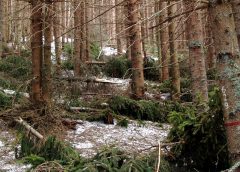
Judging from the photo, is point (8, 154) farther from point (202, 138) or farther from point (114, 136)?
point (202, 138)

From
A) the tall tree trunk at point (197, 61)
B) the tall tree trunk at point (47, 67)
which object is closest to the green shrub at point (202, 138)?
the tall tree trunk at point (197, 61)

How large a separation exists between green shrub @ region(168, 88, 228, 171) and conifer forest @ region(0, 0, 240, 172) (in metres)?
0.01

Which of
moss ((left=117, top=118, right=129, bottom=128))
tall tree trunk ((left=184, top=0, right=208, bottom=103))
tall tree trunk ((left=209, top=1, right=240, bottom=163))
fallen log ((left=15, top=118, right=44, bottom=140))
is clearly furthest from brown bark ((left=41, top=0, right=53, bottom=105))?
tall tree trunk ((left=209, top=1, right=240, bottom=163))

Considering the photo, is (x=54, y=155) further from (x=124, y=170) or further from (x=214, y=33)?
(x=214, y=33)

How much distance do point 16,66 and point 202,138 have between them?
833cm

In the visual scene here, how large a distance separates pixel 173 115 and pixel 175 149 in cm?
42

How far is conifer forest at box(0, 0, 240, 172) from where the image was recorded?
2656mm

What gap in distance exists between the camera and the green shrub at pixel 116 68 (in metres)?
13.3

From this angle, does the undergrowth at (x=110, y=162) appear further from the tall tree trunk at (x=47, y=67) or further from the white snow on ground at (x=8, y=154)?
the tall tree trunk at (x=47, y=67)

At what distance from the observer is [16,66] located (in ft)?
36.0

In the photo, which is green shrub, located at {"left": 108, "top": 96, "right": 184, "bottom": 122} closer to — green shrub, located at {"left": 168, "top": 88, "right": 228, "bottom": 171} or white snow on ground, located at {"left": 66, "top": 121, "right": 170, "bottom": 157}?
white snow on ground, located at {"left": 66, "top": 121, "right": 170, "bottom": 157}

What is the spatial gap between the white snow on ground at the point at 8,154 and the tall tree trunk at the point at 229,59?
7.96 feet

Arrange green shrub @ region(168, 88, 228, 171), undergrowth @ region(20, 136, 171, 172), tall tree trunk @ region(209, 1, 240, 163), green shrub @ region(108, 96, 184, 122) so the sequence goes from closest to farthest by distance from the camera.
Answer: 1. tall tree trunk @ region(209, 1, 240, 163)
2. undergrowth @ region(20, 136, 171, 172)
3. green shrub @ region(168, 88, 228, 171)
4. green shrub @ region(108, 96, 184, 122)

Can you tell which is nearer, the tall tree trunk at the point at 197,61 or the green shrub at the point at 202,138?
the green shrub at the point at 202,138
